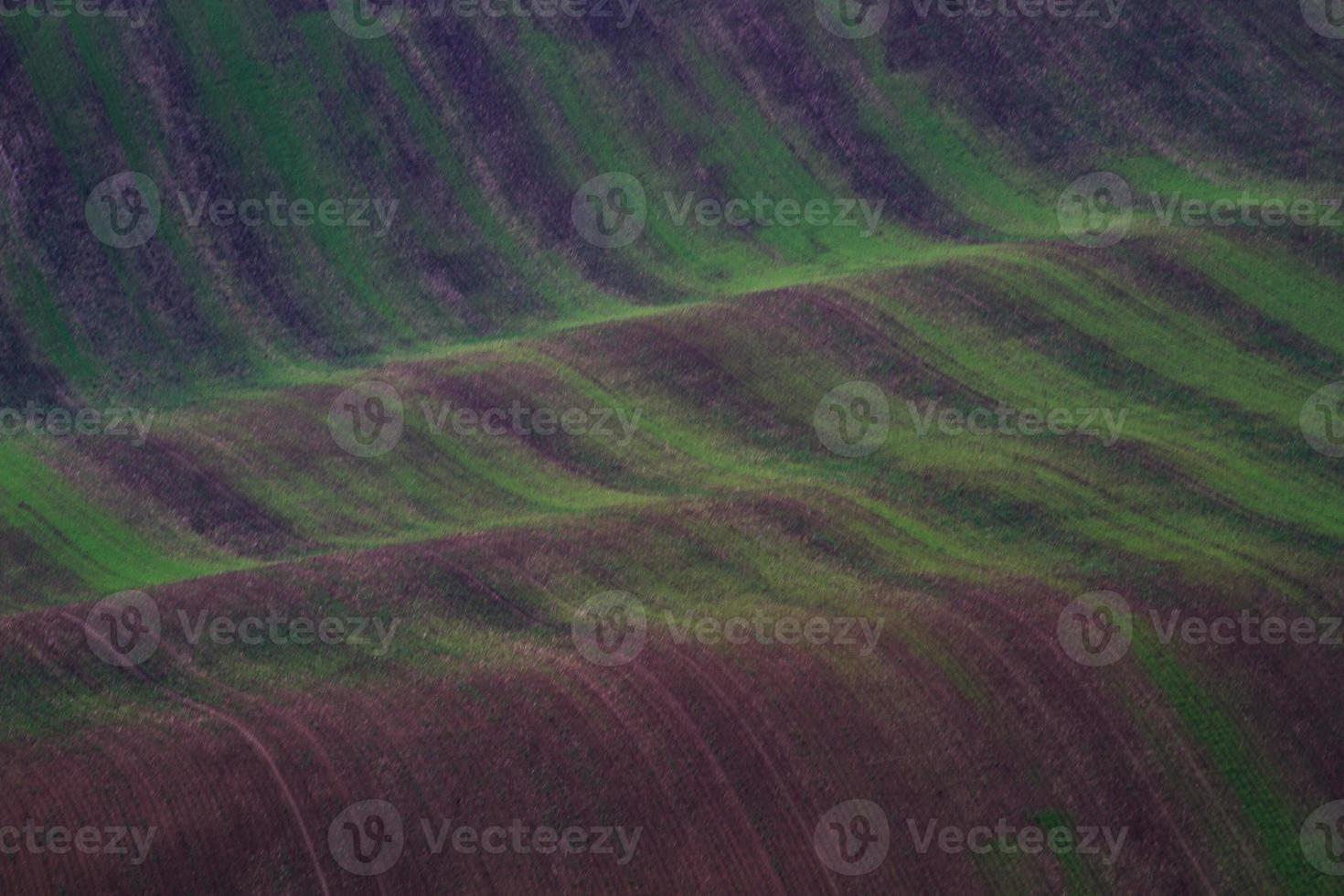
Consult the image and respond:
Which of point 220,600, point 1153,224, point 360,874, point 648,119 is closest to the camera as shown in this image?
point 360,874

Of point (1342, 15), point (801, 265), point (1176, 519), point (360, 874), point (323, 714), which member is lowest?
point (360, 874)

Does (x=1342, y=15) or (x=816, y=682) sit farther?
(x=1342, y=15)

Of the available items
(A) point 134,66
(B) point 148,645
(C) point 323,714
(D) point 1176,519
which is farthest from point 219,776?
(A) point 134,66

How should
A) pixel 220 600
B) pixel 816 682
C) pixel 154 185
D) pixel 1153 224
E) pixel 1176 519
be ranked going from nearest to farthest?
pixel 816 682 < pixel 220 600 < pixel 1176 519 < pixel 1153 224 < pixel 154 185

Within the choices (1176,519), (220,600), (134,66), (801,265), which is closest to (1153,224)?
(801,265)

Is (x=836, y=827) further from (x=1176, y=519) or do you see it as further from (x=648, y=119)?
(x=648, y=119)

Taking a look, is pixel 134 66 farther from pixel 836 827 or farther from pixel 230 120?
pixel 836 827

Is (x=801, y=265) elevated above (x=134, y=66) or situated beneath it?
situated beneath
